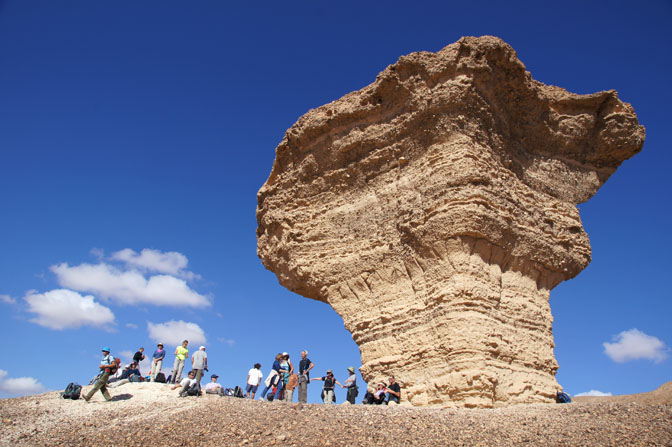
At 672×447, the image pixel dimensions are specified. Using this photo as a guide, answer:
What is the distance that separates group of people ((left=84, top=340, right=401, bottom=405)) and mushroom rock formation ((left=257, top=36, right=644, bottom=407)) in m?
0.60

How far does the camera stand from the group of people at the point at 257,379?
10.2 m

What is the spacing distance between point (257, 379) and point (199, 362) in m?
1.68

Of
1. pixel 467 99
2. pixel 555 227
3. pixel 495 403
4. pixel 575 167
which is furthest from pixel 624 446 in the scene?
pixel 575 167

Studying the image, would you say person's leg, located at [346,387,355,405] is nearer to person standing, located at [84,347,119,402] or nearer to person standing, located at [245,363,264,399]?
person standing, located at [245,363,264,399]

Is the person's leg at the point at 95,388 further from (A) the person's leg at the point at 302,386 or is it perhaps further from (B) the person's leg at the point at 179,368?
(A) the person's leg at the point at 302,386

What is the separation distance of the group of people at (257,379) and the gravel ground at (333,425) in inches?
35.2

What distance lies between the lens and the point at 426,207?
432 inches

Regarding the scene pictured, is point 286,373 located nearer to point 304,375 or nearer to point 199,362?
point 304,375

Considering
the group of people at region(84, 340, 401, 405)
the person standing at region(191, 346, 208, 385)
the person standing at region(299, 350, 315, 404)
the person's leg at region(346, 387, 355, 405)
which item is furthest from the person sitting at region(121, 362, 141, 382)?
the person's leg at region(346, 387, 355, 405)

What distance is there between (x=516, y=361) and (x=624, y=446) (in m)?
3.95


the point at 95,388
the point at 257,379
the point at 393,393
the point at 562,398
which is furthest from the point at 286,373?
the point at 562,398

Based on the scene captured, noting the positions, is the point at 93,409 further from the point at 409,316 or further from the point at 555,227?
the point at 555,227

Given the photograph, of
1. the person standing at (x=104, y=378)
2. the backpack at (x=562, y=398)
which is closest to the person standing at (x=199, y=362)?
the person standing at (x=104, y=378)

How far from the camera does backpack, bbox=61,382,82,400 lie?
35.1 feet
